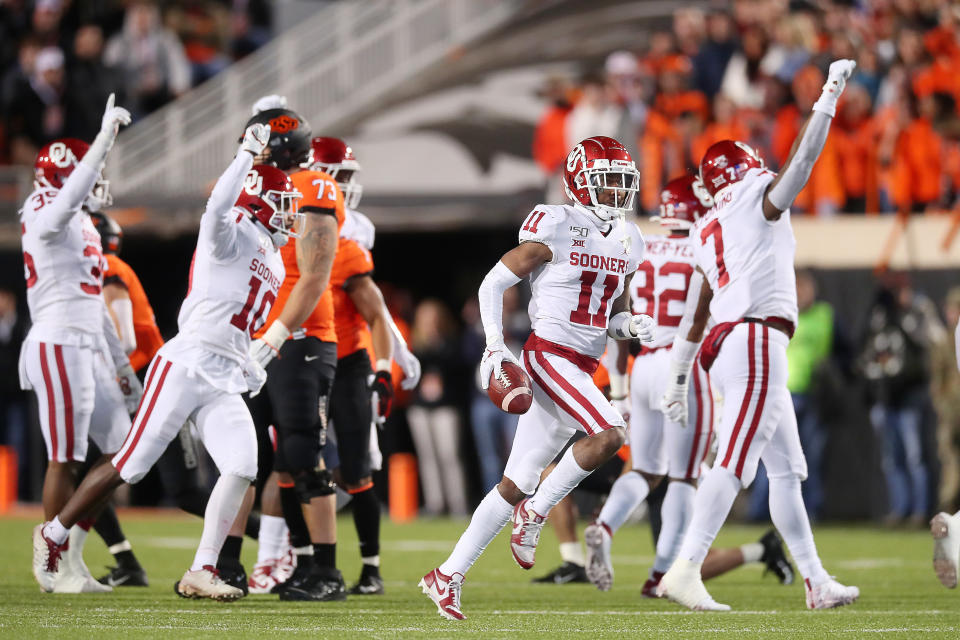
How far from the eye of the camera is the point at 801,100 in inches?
569

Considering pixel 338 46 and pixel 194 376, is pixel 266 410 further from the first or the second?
pixel 338 46

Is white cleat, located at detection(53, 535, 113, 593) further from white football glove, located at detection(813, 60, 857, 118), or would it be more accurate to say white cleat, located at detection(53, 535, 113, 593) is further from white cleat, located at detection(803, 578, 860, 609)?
white football glove, located at detection(813, 60, 857, 118)

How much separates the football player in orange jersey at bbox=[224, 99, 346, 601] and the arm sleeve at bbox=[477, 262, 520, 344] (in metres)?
0.98

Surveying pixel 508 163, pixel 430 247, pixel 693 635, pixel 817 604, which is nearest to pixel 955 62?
pixel 508 163

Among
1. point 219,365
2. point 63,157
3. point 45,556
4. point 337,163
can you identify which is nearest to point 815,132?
point 337,163

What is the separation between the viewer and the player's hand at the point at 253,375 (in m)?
6.91

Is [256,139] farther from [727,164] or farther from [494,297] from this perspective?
[727,164]

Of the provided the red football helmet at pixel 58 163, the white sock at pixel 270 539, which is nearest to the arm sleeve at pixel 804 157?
the white sock at pixel 270 539

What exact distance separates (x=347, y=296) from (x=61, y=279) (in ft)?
4.79

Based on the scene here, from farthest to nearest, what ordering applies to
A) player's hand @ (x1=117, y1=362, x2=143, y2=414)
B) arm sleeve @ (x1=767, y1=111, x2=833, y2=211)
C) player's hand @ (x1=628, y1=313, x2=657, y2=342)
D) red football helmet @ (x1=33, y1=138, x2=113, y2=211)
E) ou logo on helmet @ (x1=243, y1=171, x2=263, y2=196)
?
player's hand @ (x1=117, y1=362, x2=143, y2=414), red football helmet @ (x1=33, y1=138, x2=113, y2=211), ou logo on helmet @ (x1=243, y1=171, x2=263, y2=196), player's hand @ (x1=628, y1=313, x2=657, y2=342), arm sleeve @ (x1=767, y1=111, x2=833, y2=211)

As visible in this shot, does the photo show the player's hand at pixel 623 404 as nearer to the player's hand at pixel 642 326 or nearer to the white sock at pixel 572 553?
the white sock at pixel 572 553

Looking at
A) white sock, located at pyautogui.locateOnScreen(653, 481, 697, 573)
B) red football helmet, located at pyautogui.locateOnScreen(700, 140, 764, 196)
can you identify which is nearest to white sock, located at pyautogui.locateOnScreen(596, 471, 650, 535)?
white sock, located at pyautogui.locateOnScreen(653, 481, 697, 573)

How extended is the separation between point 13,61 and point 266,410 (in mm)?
12610

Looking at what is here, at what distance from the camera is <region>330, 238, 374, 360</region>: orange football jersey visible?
7957 millimetres
